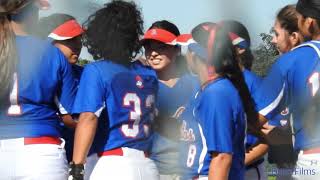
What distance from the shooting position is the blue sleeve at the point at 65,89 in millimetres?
1872

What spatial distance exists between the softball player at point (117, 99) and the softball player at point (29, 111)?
0.30 feet

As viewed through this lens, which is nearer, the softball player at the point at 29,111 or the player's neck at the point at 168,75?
the softball player at the point at 29,111

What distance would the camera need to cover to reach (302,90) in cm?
158

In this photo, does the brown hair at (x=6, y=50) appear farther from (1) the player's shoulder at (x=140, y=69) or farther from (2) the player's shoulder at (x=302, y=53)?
(2) the player's shoulder at (x=302, y=53)

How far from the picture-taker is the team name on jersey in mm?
2072

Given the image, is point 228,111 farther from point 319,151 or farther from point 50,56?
point 50,56

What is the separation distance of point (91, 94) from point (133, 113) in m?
0.17

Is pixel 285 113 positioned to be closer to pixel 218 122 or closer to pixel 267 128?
pixel 267 128

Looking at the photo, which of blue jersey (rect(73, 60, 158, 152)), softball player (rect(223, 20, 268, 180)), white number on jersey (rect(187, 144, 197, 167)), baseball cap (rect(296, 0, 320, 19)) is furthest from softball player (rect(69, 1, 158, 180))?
baseball cap (rect(296, 0, 320, 19))

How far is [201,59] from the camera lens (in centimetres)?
171

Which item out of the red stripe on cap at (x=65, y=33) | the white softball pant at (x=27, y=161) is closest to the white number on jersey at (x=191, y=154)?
the white softball pant at (x=27, y=161)

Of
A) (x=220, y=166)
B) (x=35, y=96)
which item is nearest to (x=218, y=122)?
(x=220, y=166)

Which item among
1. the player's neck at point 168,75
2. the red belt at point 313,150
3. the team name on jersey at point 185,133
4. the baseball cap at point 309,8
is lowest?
the team name on jersey at point 185,133

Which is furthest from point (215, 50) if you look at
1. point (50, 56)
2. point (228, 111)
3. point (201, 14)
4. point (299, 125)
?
point (201, 14)
